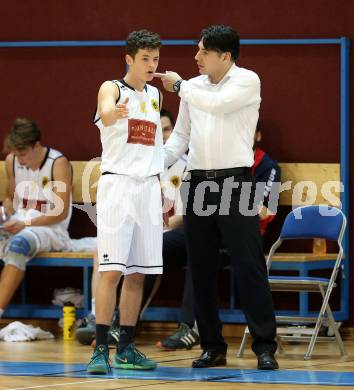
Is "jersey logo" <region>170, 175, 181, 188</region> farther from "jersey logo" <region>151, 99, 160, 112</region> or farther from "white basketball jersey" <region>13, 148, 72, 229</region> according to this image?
"jersey logo" <region>151, 99, 160, 112</region>

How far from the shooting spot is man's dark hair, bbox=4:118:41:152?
306 inches

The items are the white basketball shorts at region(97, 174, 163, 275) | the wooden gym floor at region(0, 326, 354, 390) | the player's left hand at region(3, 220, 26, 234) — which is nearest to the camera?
the wooden gym floor at region(0, 326, 354, 390)

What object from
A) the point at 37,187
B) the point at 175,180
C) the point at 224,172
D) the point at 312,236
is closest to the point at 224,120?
the point at 224,172

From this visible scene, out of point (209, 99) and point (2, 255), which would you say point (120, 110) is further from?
point (2, 255)

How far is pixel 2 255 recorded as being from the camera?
308 inches

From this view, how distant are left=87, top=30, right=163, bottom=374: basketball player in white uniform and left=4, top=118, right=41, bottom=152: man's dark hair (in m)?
2.31

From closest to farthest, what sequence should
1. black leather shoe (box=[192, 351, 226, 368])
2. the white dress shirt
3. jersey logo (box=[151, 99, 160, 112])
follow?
1. the white dress shirt
2. jersey logo (box=[151, 99, 160, 112])
3. black leather shoe (box=[192, 351, 226, 368])

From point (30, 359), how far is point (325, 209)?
6.97 ft

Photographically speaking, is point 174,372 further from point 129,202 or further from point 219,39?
point 219,39

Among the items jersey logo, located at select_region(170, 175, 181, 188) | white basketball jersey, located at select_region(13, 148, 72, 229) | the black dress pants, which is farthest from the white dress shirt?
white basketball jersey, located at select_region(13, 148, 72, 229)

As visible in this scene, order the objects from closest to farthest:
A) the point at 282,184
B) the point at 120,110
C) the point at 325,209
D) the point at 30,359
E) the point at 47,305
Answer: the point at 120,110, the point at 30,359, the point at 325,209, the point at 282,184, the point at 47,305

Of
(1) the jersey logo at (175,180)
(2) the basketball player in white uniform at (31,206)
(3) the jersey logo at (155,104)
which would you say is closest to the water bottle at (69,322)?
(2) the basketball player in white uniform at (31,206)

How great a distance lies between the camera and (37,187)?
7.97m

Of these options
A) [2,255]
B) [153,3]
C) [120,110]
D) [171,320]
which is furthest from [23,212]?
[120,110]
